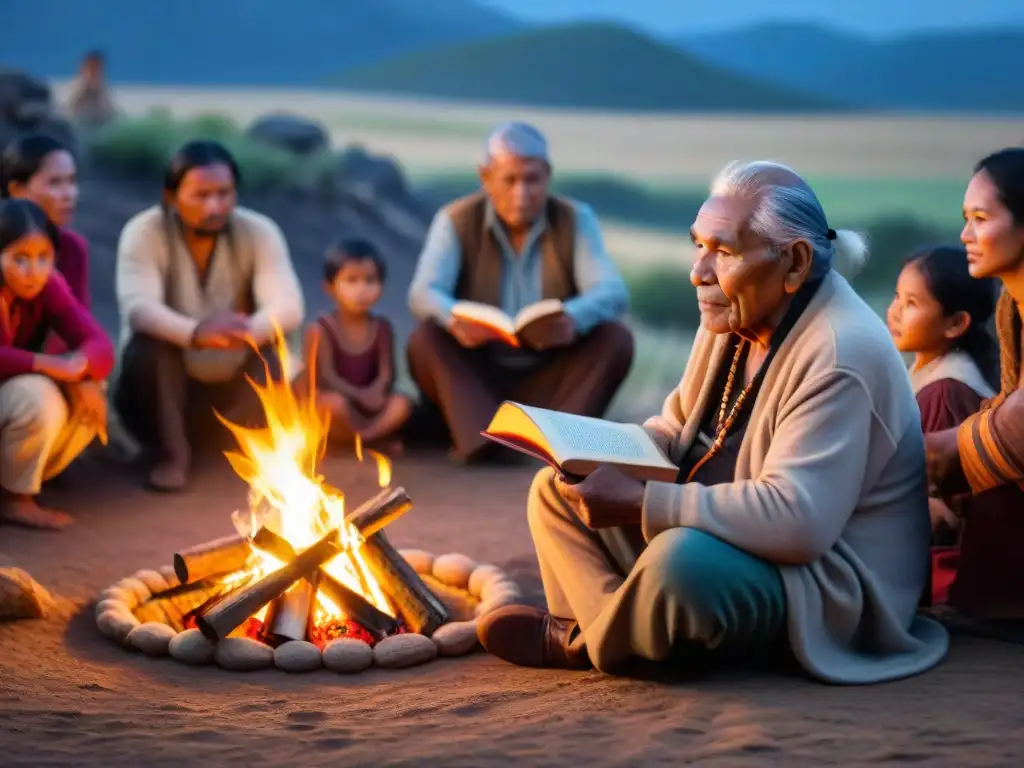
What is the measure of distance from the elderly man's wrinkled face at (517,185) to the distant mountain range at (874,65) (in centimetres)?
664

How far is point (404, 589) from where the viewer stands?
17.4ft

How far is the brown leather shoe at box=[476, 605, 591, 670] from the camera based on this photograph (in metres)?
4.59

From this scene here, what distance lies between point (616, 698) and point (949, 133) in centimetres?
1009

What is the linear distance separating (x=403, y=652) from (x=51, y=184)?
371cm

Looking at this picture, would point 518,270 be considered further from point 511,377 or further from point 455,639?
point 455,639

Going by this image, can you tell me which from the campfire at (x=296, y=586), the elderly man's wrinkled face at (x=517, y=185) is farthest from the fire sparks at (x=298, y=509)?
the elderly man's wrinkled face at (x=517, y=185)

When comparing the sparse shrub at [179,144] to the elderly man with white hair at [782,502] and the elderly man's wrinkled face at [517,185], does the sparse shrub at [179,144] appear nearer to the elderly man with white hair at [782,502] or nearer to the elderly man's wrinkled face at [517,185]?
the elderly man's wrinkled face at [517,185]

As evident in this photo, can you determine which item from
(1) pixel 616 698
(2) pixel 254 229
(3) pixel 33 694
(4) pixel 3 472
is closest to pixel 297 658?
(3) pixel 33 694

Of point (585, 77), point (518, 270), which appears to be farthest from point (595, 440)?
point (585, 77)

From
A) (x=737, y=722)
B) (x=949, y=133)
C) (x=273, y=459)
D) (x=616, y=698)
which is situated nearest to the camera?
(x=737, y=722)

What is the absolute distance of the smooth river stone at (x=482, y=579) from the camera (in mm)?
5664

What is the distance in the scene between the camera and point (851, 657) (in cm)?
423

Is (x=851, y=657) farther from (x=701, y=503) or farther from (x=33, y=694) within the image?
(x=33, y=694)

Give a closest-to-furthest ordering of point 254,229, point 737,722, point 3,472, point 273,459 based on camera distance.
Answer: point 737,722 < point 273,459 < point 3,472 < point 254,229
